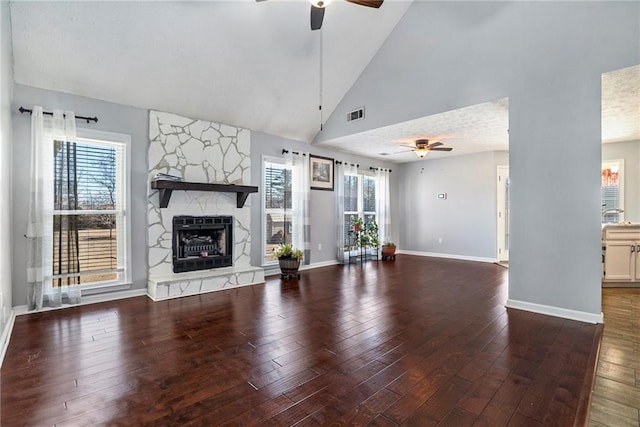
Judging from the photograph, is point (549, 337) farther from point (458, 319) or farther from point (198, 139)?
point (198, 139)

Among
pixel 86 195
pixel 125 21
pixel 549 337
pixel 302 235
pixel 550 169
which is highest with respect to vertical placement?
pixel 125 21

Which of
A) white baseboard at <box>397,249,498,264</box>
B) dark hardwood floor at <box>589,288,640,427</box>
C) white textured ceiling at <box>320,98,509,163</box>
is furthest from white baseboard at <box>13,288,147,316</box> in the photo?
white baseboard at <box>397,249,498,264</box>

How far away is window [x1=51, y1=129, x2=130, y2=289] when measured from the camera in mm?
3785

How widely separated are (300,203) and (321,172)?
1.02 metres

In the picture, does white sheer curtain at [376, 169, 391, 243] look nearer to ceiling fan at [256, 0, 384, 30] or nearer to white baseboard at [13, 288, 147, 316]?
ceiling fan at [256, 0, 384, 30]

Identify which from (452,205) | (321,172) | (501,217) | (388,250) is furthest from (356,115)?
(501,217)

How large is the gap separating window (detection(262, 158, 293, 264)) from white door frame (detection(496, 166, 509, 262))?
4737 mm

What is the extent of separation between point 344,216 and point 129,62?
16.0 ft

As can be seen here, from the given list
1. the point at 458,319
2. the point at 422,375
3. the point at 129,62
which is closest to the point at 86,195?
the point at 129,62

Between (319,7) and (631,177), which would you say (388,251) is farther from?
(319,7)

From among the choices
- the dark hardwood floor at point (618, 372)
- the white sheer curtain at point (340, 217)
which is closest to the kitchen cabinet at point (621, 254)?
the dark hardwood floor at point (618, 372)

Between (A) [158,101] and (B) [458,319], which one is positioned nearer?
(B) [458,319]

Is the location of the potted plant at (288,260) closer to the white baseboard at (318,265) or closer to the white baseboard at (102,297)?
the white baseboard at (318,265)

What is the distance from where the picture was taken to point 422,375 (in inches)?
88.5
